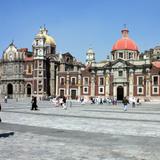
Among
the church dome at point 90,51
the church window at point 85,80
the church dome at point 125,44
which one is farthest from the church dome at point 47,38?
the church dome at point 125,44

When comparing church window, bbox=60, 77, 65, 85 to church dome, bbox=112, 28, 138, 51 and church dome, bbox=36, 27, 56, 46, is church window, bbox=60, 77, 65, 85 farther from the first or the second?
church dome, bbox=36, 27, 56, 46

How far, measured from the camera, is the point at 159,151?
11.4 meters

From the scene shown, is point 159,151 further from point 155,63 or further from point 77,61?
point 77,61

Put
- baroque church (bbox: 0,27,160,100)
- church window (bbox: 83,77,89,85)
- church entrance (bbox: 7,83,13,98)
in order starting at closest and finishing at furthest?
baroque church (bbox: 0,27,160,100), church window (bbox: 83,77,89,85), church entrance (bbox: 7,83,13,98)

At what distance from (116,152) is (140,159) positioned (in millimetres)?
1189

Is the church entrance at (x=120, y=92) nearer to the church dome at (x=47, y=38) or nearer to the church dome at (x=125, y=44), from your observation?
the church dome at (x=125, y=44)

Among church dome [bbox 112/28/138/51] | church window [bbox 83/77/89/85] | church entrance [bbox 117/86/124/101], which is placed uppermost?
church dome [bbox 112/28/138/51]

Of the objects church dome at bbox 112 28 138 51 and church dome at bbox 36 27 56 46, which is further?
church dome at bbox 36 27 56 46

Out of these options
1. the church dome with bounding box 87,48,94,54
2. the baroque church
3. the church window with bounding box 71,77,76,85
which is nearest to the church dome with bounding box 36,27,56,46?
the baroque church

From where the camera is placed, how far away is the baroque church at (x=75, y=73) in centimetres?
7888

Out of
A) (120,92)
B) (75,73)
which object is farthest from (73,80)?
(120,92)

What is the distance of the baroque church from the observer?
7888 centimetres

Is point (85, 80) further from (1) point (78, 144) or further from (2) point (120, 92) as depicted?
(1) point (78, 144)

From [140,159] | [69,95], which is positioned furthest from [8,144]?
[69,95]
